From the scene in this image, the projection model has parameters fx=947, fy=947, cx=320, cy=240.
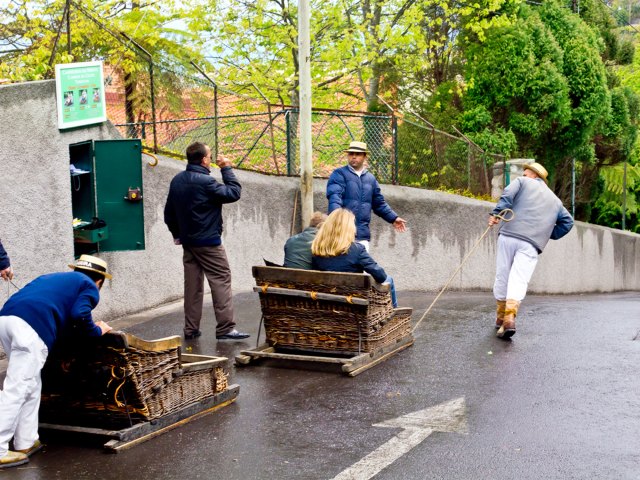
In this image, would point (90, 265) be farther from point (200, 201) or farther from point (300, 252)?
point (200, 201)

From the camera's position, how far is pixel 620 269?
77.5ft

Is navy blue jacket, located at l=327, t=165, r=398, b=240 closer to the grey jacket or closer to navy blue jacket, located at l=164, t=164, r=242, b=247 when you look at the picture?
the grey jacket

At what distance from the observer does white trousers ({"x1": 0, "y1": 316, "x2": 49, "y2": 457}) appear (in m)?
5.70

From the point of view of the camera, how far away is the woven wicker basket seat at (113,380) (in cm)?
600

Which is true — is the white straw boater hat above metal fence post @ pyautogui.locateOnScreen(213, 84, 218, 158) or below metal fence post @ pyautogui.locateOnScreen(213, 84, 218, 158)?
below

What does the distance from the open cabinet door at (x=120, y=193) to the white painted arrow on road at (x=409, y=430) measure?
457cm

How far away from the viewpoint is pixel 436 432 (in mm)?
6402

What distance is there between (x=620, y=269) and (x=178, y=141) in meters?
Result: 14.2

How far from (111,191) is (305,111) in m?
4.02

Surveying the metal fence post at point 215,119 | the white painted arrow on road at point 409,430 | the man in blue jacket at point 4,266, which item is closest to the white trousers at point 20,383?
the white painted arrow on road at point 409,430

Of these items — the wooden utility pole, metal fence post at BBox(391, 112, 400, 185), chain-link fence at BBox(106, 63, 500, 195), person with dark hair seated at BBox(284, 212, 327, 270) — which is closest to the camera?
person with dark hair seated at BBox(284, 212, 327, 270)

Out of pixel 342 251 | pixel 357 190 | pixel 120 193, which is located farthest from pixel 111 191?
pixel 342 251

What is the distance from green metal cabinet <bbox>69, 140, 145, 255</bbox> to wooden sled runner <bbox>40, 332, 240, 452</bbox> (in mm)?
4082

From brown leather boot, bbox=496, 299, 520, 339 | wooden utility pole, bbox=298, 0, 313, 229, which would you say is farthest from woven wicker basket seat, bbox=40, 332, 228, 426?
wooden utility pole, bbox=298, 0, 313, 229
